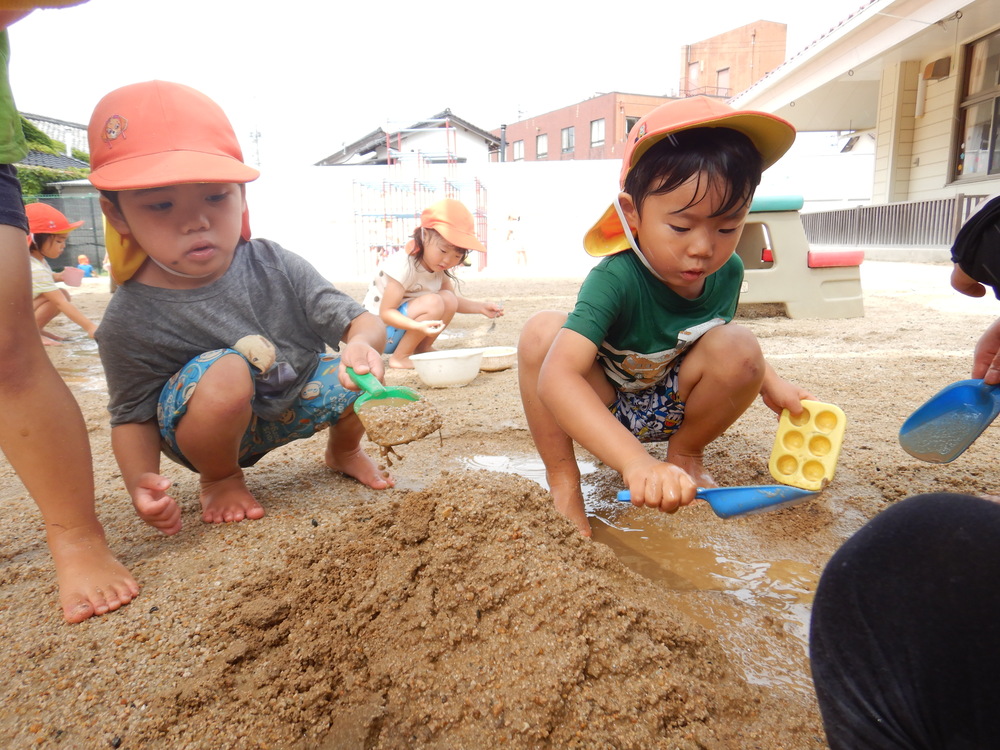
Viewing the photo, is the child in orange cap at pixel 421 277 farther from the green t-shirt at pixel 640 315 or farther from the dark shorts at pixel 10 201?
the dark shorts at pixel 10 201

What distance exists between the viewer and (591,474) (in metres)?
2.08

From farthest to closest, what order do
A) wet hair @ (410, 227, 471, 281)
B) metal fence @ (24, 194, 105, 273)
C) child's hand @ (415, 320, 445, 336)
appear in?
metal fence @ (24, 194, 105, 273)
wet hair @ (410, 227, 471, 281)
child's hand @ (415, 320, 445, 336)

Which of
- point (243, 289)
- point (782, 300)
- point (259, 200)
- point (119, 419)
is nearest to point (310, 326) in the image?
point (243, 289)

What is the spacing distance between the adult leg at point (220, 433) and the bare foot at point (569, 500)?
74cm

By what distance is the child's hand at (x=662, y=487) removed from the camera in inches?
43.9

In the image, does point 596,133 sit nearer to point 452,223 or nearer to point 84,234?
point 84,234

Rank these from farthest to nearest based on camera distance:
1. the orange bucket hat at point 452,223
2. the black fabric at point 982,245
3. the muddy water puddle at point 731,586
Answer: the orange bucket hat at point 452,223 → the black fabric at point 982,245 → the muddy water puddle at point 731,586

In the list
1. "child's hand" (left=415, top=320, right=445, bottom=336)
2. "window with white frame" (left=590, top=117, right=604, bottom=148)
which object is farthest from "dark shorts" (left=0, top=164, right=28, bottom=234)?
"window with white frame" (left=590, top=117, right=604, bottom=148)

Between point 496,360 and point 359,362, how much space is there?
1.94 meters

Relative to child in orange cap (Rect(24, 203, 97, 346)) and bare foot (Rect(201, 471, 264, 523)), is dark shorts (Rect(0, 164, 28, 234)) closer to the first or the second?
bare foot (Rect(201, 471, 264, 523))

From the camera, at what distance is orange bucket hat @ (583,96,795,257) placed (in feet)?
4.78

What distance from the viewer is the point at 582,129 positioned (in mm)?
30625

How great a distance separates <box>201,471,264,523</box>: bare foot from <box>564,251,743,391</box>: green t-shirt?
0.91 m

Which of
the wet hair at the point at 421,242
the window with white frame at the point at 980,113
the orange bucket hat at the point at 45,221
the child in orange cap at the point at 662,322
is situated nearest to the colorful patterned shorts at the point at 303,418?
the child in orange cap at the point at 662,322
